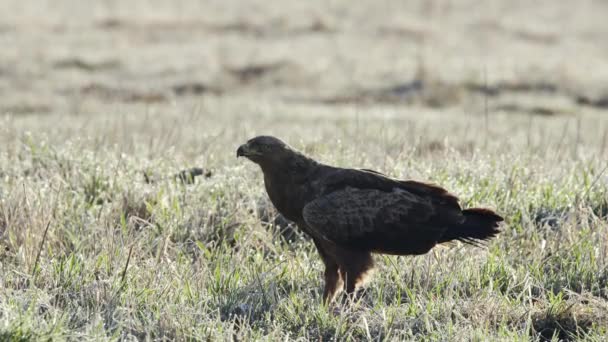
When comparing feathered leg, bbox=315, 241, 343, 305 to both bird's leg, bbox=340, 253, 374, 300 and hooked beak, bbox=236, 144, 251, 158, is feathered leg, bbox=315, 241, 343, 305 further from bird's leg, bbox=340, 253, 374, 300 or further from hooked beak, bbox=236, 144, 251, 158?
hooked beak, bbox=236, 144, 251, 158

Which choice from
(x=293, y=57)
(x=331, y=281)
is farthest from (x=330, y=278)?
(x=293, y=57)

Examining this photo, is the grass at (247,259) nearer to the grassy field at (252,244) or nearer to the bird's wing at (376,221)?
the grassy field at (252,244)

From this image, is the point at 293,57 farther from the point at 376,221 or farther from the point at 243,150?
the point at 376,221

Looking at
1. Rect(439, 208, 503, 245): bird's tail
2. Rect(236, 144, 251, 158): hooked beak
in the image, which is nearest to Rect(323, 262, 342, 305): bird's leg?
Rect(439, 208, 503, 245): bird's tail

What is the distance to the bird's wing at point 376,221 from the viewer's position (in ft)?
16.0

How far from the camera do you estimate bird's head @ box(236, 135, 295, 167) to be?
5.07 metres

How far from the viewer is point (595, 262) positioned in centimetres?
519

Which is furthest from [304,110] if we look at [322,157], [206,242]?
[206,242]

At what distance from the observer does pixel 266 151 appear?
5082 millimetres

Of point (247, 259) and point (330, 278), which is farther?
point (247, 259)

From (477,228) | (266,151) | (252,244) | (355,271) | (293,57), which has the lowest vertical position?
(293,57)

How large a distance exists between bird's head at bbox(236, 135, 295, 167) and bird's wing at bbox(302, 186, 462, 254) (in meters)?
0.33

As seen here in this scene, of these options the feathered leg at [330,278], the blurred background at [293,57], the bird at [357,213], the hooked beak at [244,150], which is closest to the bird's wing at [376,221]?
the bird at [357,213]

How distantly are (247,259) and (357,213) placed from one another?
0.79 m
